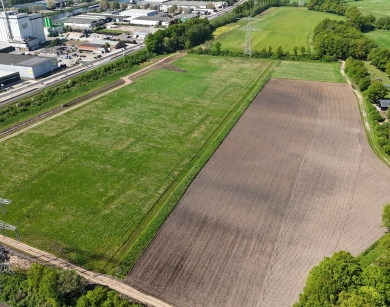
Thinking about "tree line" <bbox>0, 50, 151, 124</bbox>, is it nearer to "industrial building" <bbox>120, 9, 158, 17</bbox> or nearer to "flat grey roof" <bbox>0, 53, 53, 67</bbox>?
"flat grey roof" <bbox>0, 53, 53, 67</bbox>

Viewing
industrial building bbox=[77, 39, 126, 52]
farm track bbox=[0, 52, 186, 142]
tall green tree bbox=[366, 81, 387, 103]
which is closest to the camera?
farm track bbox=[0, 52, 186, 142]

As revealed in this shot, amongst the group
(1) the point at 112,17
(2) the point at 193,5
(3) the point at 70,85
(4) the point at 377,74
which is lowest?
(4) the point at 377,74

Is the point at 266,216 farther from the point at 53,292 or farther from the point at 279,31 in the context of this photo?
the point at 279,31

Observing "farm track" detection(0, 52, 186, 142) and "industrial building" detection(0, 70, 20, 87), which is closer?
"farm track" detection(0, 52, 186, 142)

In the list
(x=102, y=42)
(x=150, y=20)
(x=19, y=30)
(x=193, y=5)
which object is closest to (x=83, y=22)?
(x=150, y=20)

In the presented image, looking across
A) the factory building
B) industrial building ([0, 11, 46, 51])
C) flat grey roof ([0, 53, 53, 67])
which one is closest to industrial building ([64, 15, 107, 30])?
the factory building

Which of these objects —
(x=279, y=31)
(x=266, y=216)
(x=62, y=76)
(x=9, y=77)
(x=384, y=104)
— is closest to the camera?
(x=266, y=216)

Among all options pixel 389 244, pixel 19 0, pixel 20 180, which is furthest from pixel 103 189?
pixel 19 0

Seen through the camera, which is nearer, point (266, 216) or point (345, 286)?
point (345, 286)
